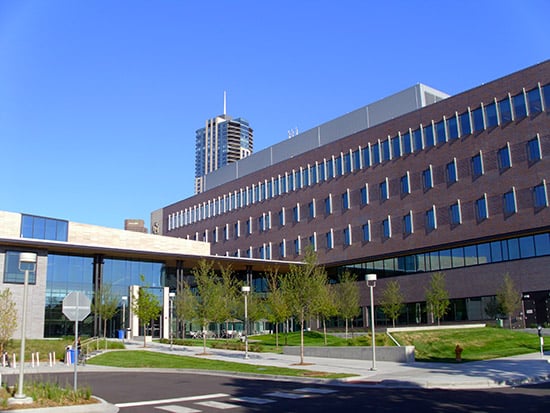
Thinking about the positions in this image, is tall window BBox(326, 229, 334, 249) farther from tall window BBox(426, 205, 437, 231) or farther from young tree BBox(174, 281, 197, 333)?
young tree BBox(174, 281, 197, 333)

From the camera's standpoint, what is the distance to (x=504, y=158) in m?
48.4

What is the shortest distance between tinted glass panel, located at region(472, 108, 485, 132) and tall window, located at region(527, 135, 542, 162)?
472 cm

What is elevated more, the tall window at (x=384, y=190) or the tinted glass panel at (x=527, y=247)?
the tall window at (x=384, y=190)

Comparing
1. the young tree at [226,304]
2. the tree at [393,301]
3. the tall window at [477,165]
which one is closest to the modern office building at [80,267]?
the young tree at [226,304]

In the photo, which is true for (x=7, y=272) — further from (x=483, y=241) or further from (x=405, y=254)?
(x=483, y=241)

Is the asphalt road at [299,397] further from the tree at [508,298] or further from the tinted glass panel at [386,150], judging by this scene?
the tinted glass panel at [386,150]

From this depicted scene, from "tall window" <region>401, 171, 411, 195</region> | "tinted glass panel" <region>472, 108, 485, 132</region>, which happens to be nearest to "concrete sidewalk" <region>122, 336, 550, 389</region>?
"tinted glass panel" <region>472, 108, 485, 132</region>

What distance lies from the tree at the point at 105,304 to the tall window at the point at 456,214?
101ft

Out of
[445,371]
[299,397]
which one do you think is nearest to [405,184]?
[445,371]

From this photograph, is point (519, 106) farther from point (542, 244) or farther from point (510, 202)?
point (542, 244)

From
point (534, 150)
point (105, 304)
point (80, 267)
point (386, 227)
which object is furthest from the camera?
point (386, 227)

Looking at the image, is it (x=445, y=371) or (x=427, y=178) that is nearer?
(x=445, y=371)

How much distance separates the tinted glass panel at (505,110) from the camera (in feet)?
158

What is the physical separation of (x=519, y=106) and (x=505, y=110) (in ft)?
4.01
